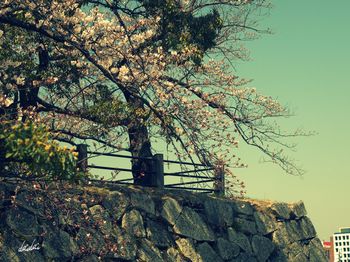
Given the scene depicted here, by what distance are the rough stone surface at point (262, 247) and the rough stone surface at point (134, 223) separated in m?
4.68

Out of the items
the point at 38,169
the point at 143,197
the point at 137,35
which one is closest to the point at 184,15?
the point at 137,35

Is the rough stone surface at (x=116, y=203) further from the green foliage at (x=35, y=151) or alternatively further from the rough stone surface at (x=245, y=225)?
the rough stone surface at (x=245, y=225)

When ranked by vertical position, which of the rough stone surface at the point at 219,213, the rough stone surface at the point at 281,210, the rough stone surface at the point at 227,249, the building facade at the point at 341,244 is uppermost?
the building facade at the point at 341,244

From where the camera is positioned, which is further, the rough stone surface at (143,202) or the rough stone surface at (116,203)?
the rough stone surface at (143,202)

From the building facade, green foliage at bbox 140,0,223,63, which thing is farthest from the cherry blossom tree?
the building facade

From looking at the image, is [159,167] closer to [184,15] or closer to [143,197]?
[143,197]

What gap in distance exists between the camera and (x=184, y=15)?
64.2 feet

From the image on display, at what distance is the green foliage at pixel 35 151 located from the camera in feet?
40.8

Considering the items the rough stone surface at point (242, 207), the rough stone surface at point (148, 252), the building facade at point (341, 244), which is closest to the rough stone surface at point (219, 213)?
the rough stone surface at point (242, 207)

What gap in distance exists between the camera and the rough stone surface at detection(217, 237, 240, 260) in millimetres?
19984

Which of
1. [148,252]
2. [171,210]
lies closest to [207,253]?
[171,210]

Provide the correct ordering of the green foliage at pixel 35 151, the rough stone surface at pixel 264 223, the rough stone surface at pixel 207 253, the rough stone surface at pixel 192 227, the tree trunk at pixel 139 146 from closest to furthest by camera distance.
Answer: the green foliage at pixel 35 151 < the rough stone surface at pixel 192 227 < the rough stone surface at pixel 207 253 < the tree trunk at pixel 139 146 < the rough stone surface at pixel 264 223

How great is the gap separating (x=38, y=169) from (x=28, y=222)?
2.92 metres

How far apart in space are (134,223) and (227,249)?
3586 mm
